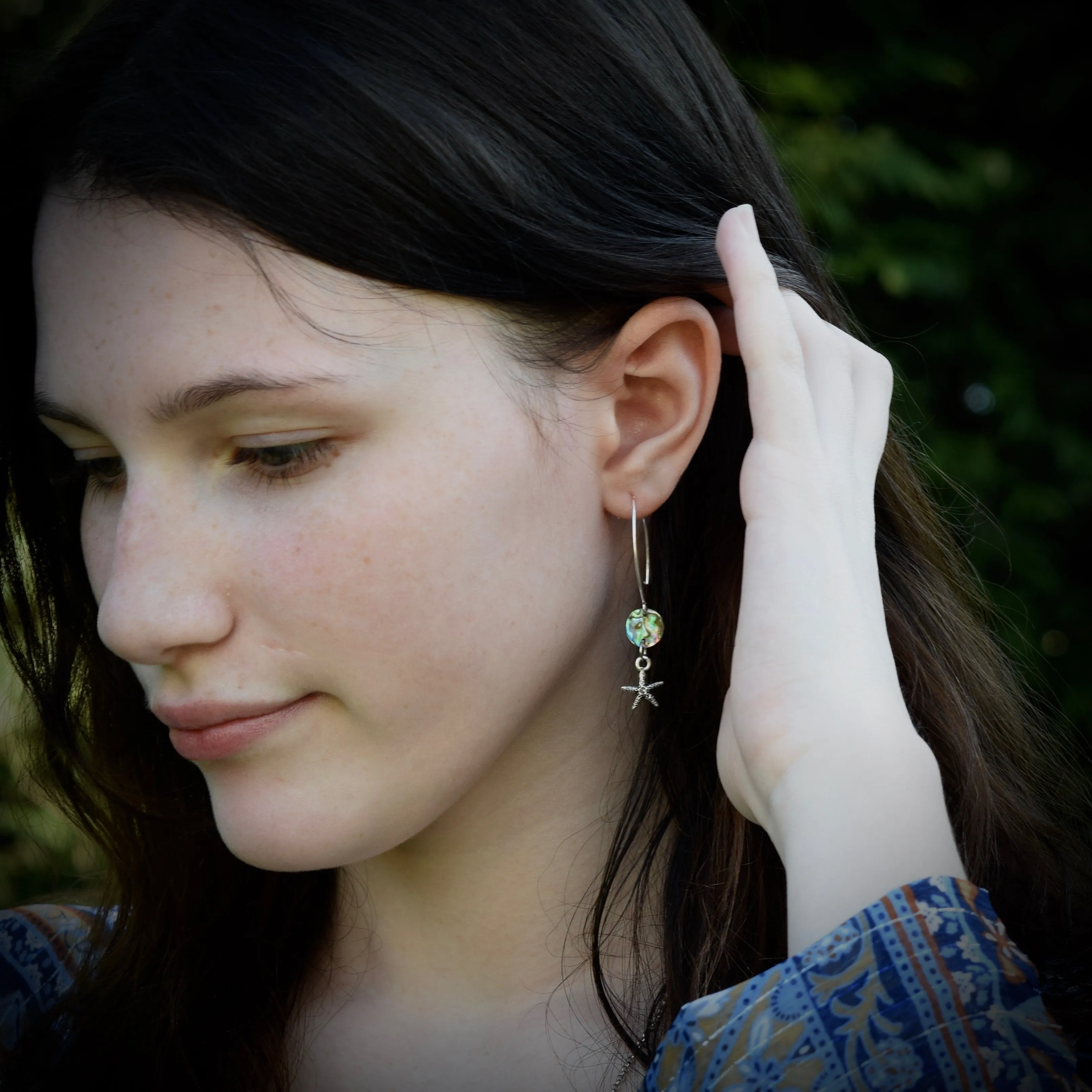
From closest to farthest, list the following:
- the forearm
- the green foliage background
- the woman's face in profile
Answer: the forearm → the woman's face in profile → the green foliage background

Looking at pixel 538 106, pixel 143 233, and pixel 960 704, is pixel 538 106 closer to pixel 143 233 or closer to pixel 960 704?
pixel 143 233

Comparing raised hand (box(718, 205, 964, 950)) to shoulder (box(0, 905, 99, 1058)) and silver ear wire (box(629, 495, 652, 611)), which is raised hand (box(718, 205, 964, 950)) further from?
shoulder (box(0, 905, 99, 1058))

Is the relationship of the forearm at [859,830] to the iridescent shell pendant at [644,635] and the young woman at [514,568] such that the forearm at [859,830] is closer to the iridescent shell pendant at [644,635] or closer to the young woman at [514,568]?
the young woman at [514,568]

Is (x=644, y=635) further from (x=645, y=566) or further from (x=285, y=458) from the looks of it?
(x=285, y=458)

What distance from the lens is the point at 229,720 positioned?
146cm

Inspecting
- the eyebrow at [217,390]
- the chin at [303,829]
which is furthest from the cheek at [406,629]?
A: the eyebrow at [217,390]

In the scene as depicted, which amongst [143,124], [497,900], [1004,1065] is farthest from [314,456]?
[1004,1065]

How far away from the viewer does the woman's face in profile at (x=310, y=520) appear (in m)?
1.38

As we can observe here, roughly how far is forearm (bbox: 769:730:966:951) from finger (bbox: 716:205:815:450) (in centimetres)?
43

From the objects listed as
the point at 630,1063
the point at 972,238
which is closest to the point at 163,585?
the point at 630,1063

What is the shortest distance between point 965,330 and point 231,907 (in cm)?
299

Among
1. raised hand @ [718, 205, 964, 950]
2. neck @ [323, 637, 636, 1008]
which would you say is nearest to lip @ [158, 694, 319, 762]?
neck @ [323, 637, 636, 1008]

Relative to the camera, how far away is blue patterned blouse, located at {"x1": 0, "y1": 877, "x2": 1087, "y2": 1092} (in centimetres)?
112

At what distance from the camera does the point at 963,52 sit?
3719 millimetres
